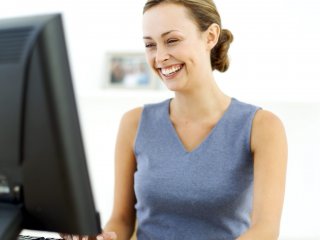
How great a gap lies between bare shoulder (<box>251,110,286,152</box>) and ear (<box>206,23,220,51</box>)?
0.28m

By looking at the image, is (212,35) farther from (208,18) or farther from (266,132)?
(266,132)

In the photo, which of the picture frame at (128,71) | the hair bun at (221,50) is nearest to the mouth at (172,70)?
the hair bun at (221,50)

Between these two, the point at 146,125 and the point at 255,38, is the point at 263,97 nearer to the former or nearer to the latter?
the point at 255,38

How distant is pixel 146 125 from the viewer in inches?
58.8

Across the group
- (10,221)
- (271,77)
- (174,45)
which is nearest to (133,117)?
(174,45)

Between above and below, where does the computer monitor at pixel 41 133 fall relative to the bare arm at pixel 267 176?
above

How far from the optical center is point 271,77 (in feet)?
8.64

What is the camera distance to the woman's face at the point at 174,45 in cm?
133

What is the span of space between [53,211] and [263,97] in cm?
207

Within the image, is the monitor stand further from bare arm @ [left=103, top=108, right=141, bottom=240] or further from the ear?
the ear

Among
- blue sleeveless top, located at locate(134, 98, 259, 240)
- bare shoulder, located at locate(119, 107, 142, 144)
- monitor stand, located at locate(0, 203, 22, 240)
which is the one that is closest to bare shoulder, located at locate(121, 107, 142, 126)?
bare shoulder, located at locate(119, 107, 142, 144)

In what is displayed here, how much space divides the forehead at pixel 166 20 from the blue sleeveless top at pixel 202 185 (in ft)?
0.95

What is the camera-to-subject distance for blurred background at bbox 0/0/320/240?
8.52 ft

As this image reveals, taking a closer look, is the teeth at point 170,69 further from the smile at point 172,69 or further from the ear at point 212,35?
the ear at point 212,35
